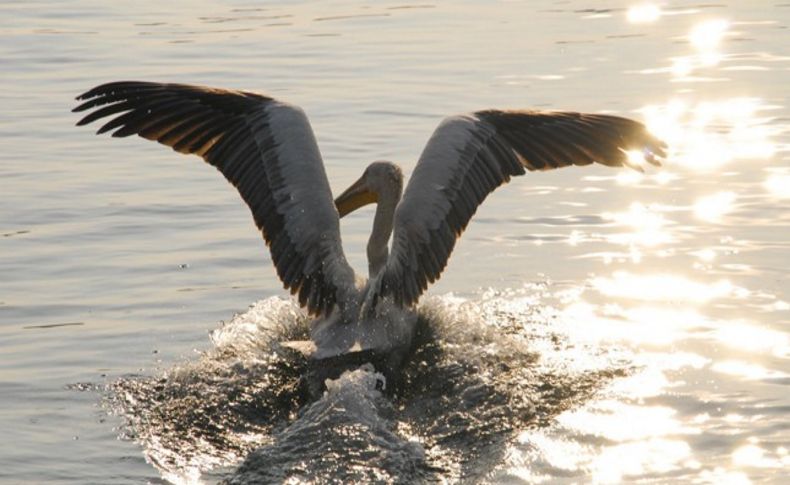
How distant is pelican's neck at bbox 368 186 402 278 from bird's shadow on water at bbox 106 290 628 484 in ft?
1.50

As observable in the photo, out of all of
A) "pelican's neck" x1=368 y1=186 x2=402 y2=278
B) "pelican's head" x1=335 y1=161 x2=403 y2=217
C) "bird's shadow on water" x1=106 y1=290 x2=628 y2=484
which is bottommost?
"bird's shadow on water" x1=106 y1=290 x2=628 y2=484

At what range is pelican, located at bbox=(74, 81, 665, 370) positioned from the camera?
9000 mm

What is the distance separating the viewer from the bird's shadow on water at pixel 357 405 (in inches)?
289

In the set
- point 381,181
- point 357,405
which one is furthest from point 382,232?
point 357,405

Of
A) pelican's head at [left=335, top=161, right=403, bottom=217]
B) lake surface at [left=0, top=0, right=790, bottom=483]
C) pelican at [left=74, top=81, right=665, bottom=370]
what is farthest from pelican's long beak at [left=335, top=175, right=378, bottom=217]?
lake surface at [left=0, top=0, right=790, bottom=483]

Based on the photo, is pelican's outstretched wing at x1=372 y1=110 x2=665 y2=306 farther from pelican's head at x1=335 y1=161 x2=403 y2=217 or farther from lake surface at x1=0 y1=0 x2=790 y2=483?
pelican's head at x1=335 y1=161 x2=403 y2=217

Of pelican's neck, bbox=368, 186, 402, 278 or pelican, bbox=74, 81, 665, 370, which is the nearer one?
pelican, bbox=74, 81, 665, 370

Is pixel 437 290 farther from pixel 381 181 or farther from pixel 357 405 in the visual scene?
pixel 357 405

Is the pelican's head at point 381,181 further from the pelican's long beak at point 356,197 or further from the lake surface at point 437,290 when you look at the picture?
the lake surface at point 437,290

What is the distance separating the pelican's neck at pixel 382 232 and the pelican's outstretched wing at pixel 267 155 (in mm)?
654

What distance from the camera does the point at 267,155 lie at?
366 inches

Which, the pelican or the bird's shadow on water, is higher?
the pelican

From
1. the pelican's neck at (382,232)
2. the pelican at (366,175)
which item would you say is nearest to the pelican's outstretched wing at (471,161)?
the pelican at (366,175)

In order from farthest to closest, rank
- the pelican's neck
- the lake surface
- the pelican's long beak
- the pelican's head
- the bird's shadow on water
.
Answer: the pelican's long beak < the pelican's head < the pelican's neck < the lake surface < the bird's shadow on water
